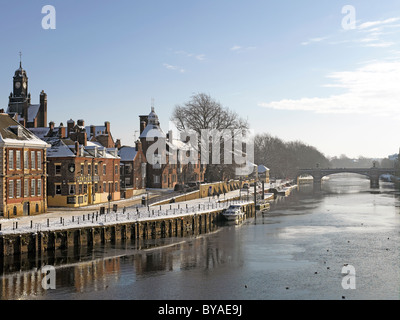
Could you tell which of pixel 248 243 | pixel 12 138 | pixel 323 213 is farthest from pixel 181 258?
pixel 323 213

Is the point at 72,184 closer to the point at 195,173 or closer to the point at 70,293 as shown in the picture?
the point at 70,293

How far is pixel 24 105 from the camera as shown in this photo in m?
104

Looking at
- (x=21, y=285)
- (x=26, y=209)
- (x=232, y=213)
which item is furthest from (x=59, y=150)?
(x=21, y=285)

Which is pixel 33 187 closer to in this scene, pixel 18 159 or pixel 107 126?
pixel 18 159

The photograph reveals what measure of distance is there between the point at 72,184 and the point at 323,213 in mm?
43196

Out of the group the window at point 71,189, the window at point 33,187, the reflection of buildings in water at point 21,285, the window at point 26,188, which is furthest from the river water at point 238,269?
the window at point 71,189

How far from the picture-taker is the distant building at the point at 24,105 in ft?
337

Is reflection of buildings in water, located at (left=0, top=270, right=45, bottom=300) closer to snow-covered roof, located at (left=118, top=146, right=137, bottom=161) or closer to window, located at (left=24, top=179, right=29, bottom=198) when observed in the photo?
window, located at (left=24, top=179, right=29, bottom=198)

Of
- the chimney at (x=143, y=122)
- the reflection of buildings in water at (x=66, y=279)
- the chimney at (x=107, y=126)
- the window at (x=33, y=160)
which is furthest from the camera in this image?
the chimney at (x=143, y=122)

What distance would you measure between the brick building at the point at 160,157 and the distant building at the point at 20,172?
38.2m

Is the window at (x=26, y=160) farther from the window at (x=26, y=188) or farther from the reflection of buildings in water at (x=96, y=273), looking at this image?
the reflection of buildings in water at (x=96, y=273)

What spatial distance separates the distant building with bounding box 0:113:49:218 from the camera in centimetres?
5425

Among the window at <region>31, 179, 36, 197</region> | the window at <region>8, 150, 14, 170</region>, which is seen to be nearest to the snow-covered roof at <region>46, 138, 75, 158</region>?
the window at <region>31, 179, 36, 197</region>
